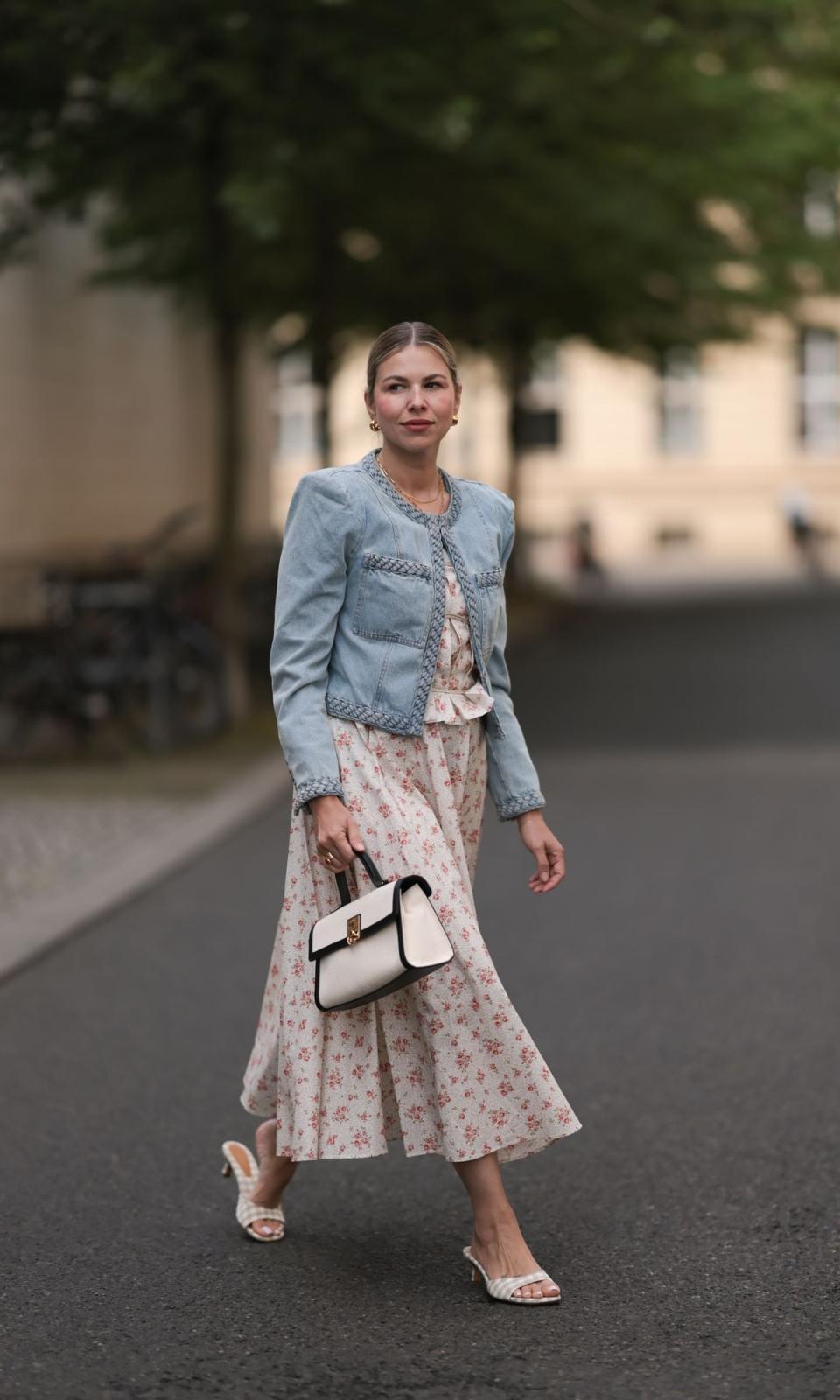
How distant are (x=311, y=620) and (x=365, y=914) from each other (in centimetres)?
56

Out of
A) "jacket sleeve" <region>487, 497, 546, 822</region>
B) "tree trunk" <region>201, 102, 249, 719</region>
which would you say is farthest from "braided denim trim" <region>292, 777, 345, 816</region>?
"tree trunk" <region>201, 102, 249, 719</region>

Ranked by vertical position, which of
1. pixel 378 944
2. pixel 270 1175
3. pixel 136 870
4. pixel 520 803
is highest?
pixel 520 803

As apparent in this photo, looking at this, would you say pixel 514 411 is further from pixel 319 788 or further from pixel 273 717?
pixel 319 788

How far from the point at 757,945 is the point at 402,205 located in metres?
10.6

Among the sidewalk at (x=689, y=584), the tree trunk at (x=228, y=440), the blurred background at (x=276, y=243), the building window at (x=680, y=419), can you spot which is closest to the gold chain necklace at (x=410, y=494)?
the blurred background at (x=276, y=243)

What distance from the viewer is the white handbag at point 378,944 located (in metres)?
4.11

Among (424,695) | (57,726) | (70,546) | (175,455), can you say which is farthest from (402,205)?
(424,695)

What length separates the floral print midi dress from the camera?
170 inches

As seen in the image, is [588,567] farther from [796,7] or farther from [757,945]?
[757,945]

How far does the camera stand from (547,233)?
19.7 meters

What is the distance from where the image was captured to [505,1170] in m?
5.34

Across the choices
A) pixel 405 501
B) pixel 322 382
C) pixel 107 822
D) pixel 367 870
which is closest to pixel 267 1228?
pixel 367 870

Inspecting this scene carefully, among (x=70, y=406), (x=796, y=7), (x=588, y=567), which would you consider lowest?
(x=588, y=567)

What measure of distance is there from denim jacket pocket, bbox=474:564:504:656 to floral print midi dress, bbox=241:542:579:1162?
0.05 meters
